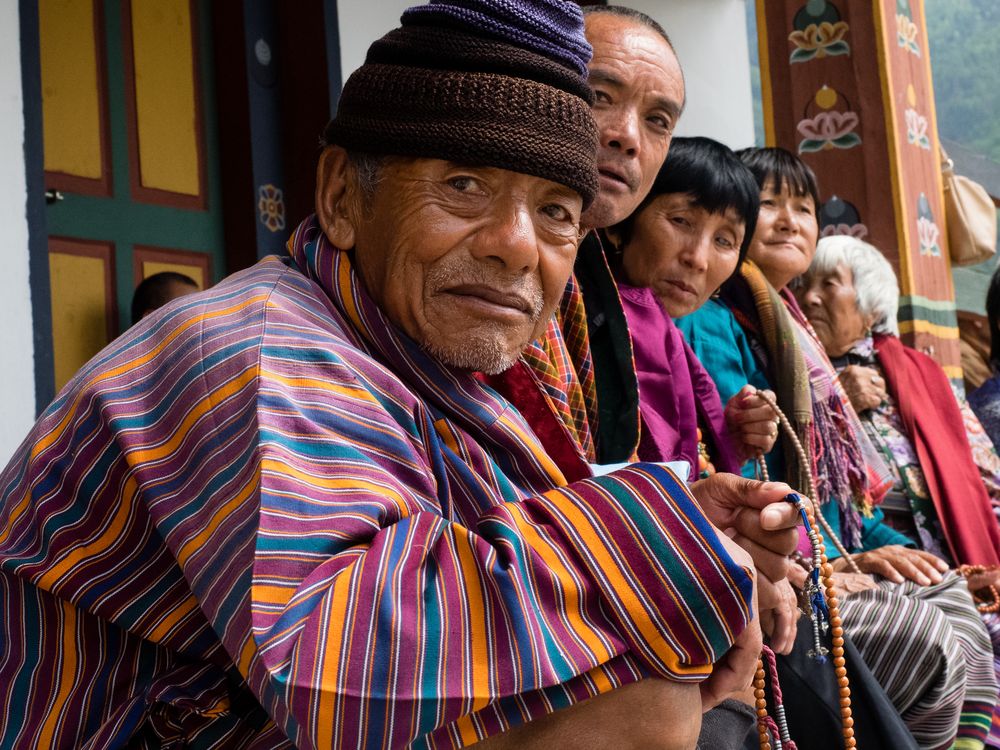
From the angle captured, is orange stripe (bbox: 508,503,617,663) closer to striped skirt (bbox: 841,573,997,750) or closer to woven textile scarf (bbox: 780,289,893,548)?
striped skirt (bbox: 841,573,997,750)

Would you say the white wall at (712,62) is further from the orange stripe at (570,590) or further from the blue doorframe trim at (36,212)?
the orange stripe at (570,590)

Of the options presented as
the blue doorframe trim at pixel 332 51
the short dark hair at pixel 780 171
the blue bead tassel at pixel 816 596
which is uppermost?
the blue doorframe trim at pixel 332 51

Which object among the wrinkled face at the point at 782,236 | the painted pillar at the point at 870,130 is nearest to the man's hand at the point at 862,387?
the wrinkled face at the point at 782,236

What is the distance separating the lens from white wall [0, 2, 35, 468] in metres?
3.32

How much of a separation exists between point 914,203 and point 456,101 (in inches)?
167

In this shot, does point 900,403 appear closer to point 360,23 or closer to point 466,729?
point 360,23

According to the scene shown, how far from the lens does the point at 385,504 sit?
48.0 inches

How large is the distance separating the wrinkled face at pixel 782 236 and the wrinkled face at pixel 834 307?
13.4 inches

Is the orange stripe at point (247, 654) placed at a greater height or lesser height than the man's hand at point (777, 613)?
greater

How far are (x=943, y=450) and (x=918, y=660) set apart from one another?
1659mm

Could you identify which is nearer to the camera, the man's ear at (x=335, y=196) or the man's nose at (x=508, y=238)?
the man's nose at (x=508, y=238)

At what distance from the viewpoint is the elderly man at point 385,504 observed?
1129mm

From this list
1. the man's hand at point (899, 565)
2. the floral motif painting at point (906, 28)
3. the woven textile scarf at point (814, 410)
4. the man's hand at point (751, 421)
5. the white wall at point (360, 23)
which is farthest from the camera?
the floral motif painting at point (906, 28)

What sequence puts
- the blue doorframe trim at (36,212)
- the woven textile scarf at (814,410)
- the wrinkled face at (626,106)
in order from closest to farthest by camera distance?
the wrinkled face at (626,106) → the woven textile scarf at (814,410) → the blue doorframe trim at (36,212)
